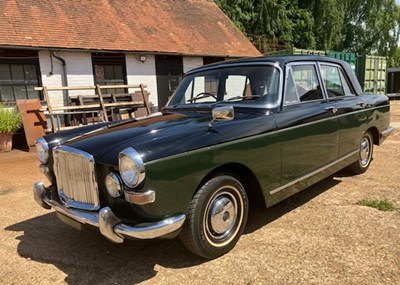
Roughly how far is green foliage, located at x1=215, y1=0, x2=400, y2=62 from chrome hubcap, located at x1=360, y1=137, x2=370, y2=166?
60.9ft

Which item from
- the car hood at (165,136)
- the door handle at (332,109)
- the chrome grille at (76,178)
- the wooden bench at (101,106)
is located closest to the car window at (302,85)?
the door handle at (332,109)

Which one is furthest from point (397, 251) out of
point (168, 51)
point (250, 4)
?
point (250, 4)

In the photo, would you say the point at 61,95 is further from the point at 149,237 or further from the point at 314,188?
the point at 149,237

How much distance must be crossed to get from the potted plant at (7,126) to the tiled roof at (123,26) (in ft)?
6.78

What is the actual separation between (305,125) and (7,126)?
7.19 metres

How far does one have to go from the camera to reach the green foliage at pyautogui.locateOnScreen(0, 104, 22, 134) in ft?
27.7

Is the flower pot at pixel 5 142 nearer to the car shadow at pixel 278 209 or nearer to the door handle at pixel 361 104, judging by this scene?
the car shadow at pixel 278 209

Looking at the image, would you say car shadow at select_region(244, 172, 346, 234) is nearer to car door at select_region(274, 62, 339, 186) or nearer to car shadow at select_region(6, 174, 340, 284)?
car shadow at select_region(6, 174, 340, 284)

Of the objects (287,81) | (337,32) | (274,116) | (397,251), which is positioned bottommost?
(397,251)

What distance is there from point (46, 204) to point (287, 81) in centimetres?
273

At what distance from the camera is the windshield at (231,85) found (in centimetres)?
387

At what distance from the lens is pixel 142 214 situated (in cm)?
278

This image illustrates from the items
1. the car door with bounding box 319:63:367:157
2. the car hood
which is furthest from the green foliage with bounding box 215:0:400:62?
the car hood

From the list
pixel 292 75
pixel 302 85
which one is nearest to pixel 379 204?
pixel 302 85
